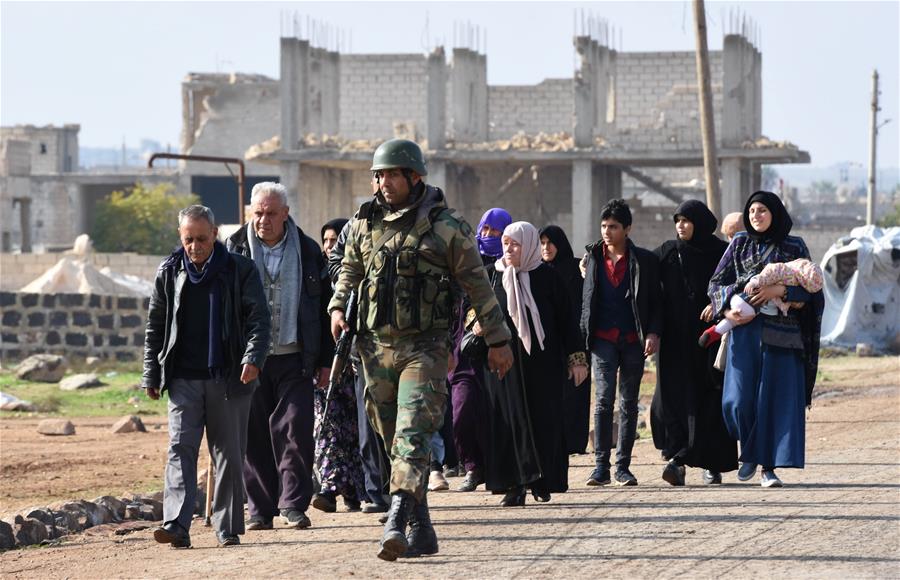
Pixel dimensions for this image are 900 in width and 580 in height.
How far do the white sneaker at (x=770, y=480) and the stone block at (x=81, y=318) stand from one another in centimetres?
2123

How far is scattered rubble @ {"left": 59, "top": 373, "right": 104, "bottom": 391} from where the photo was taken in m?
23.7

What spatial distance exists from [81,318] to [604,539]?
23.0 m

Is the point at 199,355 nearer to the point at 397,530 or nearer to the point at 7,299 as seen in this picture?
the point at 397,530

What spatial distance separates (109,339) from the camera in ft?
97.8

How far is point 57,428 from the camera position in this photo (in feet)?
56.2

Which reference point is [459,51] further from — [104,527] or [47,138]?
[47,138]

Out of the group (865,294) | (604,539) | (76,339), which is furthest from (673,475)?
(76,339)

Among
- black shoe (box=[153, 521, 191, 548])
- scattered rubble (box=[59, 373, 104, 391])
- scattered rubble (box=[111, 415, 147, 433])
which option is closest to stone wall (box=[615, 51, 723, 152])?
scattered rubble (box=[59, 373, 104, 391])

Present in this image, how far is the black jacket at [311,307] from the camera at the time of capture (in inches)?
349

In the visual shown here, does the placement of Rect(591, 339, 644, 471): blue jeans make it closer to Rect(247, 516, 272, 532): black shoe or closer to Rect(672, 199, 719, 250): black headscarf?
Rect(672, 199, 719, 250): black headscarf

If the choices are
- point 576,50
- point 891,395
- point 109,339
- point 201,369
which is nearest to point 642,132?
point 576,50

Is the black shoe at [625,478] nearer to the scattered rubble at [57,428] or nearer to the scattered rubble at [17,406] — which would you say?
the scattered rubble at [57,428]

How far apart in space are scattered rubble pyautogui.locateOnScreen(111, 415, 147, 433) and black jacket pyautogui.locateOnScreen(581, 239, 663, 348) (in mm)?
7834

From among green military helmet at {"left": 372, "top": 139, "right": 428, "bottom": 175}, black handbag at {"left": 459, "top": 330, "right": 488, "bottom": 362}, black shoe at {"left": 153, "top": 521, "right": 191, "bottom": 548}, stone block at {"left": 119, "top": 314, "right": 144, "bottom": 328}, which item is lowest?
stone block at {"left": 119, "top": 314, "right": 144, "bottom": 328}
